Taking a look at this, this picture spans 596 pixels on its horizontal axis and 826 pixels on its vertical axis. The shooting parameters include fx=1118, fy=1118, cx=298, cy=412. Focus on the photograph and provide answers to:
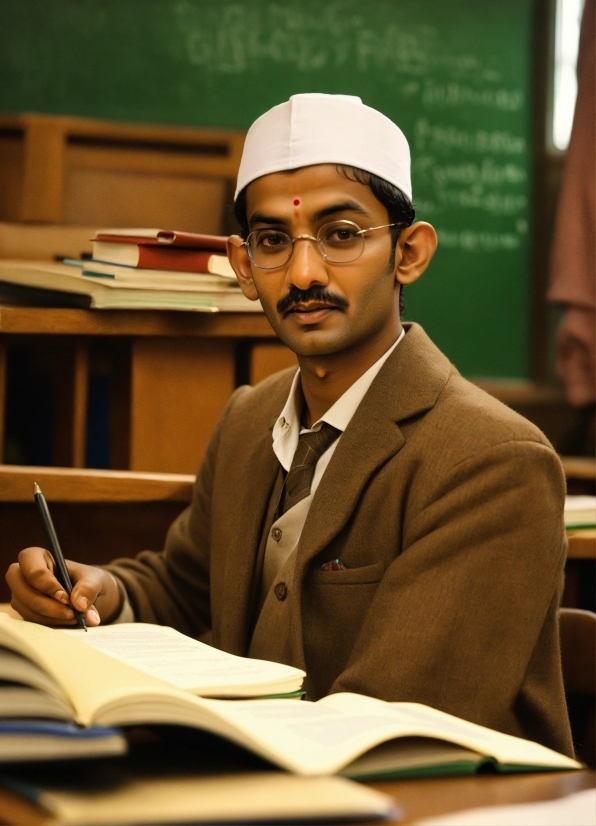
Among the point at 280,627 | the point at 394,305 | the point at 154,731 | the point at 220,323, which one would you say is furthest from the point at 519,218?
the point at 154,731

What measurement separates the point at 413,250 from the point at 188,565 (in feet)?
2.18

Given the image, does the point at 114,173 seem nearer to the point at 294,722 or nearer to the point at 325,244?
the point at 325,244

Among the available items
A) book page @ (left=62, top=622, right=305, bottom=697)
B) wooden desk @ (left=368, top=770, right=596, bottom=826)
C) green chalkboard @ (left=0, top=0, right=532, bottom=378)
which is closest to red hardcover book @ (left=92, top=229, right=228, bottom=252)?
book page @ (left=62, top=622, right=305, bottom=697)

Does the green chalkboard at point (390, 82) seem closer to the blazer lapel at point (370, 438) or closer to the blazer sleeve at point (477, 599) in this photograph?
the blazer lapel at point (370, 438)

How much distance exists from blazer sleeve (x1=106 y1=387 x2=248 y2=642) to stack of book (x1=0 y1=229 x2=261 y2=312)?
1.06 ft

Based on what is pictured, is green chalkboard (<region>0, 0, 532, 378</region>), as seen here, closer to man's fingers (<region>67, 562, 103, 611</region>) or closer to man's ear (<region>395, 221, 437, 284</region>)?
man's ear (<region>395, 221, 437, 284</region>)

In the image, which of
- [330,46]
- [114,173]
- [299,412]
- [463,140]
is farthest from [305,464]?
[463,140]

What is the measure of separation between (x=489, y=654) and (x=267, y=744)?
603 millimetres

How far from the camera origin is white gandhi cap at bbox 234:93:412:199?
5.20ft

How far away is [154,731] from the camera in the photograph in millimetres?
880

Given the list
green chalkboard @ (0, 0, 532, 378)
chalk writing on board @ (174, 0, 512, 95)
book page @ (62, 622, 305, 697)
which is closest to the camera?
book page @ (62, 622, 305, 697)

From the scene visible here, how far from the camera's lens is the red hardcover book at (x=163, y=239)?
2.10 meters

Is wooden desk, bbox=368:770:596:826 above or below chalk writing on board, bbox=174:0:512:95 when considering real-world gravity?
below

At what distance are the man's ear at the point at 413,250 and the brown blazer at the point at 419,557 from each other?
9cm
